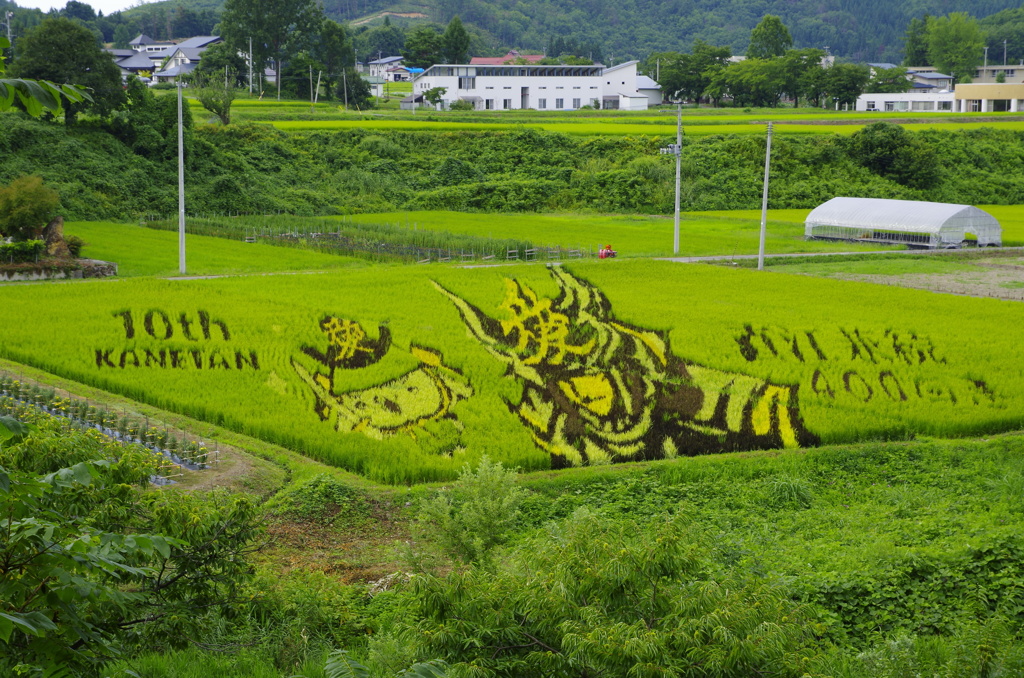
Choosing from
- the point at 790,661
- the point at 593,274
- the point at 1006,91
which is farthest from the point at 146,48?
the point at 790,661

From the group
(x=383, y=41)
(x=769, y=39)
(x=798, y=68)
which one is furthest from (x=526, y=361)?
(x=383, y=41)

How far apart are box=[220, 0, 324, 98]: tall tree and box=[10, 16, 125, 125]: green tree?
92.9ft

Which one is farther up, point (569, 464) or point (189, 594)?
point (189, 594)

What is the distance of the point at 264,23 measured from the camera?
77.2m

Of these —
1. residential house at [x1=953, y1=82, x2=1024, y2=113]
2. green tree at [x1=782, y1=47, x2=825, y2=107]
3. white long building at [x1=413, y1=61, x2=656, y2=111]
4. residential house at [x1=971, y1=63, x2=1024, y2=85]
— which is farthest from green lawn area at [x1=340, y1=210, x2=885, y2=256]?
residential house at [x1=971, y1=63, x2=1024, y2=85]

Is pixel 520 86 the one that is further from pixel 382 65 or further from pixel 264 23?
pixel 382 65

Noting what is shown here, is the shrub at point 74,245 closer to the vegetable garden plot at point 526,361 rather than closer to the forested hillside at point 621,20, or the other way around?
the vegetable garden plot at point 526,361

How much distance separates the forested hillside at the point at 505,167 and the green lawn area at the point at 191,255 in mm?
7485

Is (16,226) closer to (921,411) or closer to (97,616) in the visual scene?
(921,411)

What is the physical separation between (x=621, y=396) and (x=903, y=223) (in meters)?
27.1

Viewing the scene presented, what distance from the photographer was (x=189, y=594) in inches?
289

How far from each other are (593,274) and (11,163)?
2747 centimetres

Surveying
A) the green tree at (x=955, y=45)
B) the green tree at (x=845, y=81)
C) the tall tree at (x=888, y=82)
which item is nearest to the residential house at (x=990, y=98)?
the green tree at (x=845, y=81)

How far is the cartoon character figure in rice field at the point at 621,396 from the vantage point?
50.6ft
